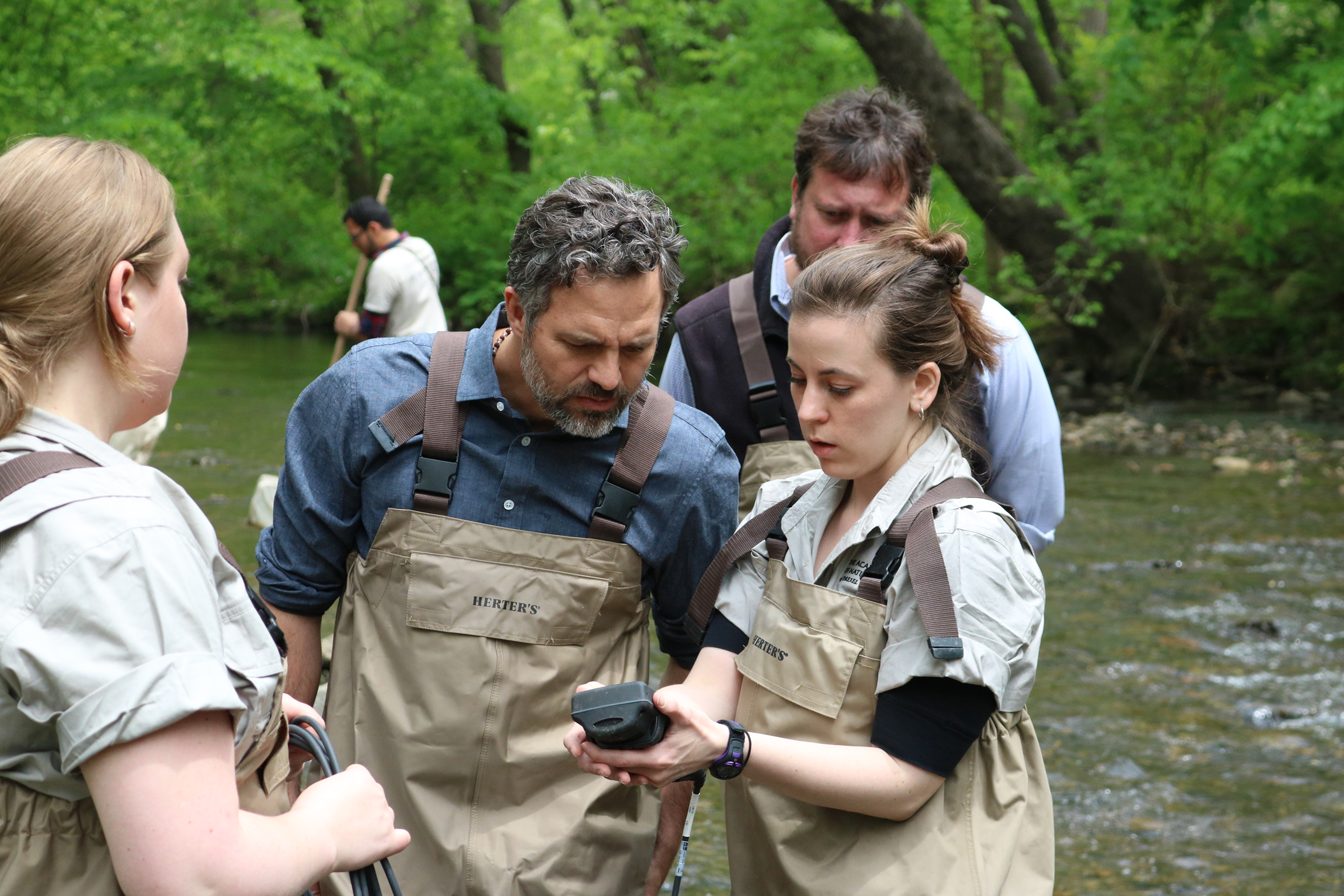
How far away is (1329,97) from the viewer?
1188 cm

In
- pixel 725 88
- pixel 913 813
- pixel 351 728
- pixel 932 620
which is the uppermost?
pixel 932 620

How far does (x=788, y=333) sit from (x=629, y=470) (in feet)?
2.34

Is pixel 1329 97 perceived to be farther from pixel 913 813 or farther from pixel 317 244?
pixel 317 244

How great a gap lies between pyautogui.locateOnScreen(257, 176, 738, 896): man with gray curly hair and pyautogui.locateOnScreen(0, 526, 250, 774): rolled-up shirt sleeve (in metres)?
0.95

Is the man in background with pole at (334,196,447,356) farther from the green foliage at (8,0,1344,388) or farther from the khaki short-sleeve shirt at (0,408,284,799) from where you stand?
the khaki short-sleeve shirt at (0,408,284,799)

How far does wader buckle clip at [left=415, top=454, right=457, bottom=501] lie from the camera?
7.79 ft

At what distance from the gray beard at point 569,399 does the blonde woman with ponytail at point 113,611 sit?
2.72ft

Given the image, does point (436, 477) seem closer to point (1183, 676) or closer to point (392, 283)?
point (1183, 676)

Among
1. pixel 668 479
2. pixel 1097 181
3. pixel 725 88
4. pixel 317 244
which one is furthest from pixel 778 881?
pixel 317 244

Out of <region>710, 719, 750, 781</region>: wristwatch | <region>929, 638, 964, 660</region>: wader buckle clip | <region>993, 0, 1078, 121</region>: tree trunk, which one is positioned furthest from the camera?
<region>993, 0, 1078, 121</region>: tree trunk

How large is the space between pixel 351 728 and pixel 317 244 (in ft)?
79.9

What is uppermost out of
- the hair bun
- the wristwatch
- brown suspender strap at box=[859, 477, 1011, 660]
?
the hair bun

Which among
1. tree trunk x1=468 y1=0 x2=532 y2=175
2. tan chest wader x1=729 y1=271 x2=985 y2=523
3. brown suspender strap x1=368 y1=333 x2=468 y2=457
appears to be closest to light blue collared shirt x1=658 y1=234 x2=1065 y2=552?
tan chest wader x1=729 y1=271 x2=985 y2=523

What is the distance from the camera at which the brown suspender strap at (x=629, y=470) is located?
241cm
